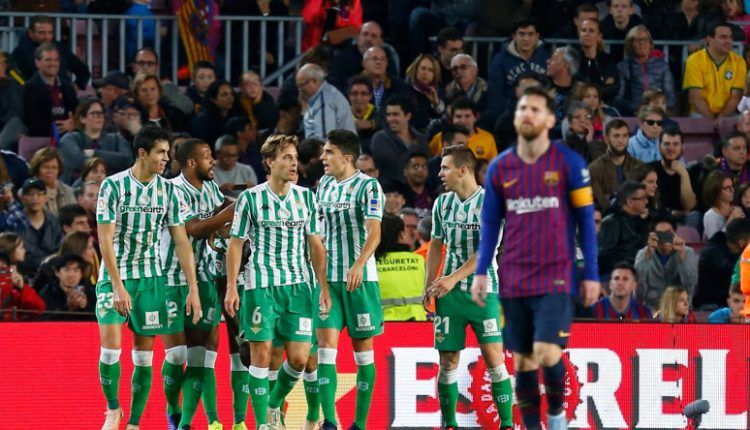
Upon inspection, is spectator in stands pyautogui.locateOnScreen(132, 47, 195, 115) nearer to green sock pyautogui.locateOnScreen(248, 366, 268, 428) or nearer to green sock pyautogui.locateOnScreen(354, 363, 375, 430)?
green sock pyautogui.locateOnScreen(354, 363, 375, 430)

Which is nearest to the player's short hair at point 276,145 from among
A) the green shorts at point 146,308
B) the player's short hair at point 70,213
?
the green shorts at point 146,308

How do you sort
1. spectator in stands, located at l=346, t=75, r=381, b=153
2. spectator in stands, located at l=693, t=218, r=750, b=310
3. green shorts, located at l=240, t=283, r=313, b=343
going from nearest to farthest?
green shorts, located at l=240, t=283, r=313, b=343 → spectator in stands, located at l=693, t=218, r=750, b=310 → spectator in stands, located at l=346, t=75, r=381, b=153

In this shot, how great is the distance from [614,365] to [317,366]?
8.15 feet

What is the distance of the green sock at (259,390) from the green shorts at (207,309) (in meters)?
0.69

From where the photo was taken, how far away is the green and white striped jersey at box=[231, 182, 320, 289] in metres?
11.7

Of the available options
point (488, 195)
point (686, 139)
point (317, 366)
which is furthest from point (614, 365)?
point (686, 139)

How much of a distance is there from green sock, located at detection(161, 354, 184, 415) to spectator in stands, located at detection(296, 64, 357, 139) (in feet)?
16.2

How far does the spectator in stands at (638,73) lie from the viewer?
1844 centimetres

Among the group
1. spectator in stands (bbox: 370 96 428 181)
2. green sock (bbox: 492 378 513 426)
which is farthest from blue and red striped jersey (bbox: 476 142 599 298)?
spectator in stands (bbox: 370 96 428 181)

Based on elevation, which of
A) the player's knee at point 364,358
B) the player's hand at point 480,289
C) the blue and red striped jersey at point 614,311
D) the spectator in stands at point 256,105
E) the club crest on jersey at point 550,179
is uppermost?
the spectator in stands at point 256,105

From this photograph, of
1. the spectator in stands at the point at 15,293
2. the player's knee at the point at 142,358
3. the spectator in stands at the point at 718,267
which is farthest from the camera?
the spectator in stands at the point at 718,267

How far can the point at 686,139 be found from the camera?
18.7 metres

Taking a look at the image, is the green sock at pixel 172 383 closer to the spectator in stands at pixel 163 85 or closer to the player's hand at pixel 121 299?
the player's hand at pixel 121 299

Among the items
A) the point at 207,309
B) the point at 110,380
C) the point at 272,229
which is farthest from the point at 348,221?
the point at 110,380
